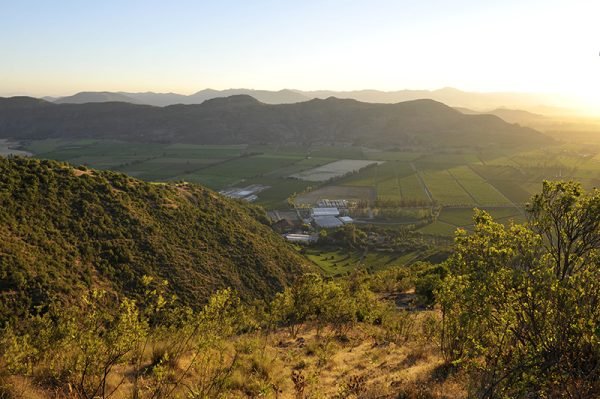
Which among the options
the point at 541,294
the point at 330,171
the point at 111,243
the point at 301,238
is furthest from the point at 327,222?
the point at 541,294

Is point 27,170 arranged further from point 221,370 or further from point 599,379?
point 599,379

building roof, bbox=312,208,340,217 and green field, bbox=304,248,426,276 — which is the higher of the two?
building roof, bbox=312,208,340,217

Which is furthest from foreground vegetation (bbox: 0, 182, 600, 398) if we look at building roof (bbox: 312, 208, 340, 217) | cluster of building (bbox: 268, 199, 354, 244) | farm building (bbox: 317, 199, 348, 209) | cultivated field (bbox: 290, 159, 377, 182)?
cultivated field (bbox: 290, 159, 377, 182)

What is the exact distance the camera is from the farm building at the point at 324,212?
401 feet

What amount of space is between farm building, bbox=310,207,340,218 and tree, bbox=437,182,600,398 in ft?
354

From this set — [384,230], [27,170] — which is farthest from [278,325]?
[384,230]

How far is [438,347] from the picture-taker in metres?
20.2

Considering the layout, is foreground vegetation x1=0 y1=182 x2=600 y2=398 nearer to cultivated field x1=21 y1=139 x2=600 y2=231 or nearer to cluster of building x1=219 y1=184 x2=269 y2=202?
cultivated field x1=21 y1=139 x2=600 y2=231

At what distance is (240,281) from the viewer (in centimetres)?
4712

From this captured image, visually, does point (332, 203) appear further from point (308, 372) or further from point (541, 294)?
point (541, 294)

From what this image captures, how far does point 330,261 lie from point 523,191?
3484 inches

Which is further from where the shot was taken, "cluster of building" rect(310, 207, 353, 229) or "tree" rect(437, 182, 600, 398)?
"cluster of building" rect(310, 207, 353, 229)

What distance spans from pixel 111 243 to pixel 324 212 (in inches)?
3483

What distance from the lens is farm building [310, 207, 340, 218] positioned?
12219cm
